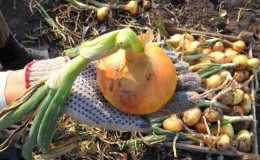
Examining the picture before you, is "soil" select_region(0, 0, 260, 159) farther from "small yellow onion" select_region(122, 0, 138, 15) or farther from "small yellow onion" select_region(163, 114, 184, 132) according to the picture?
"small yellow onion" select_region(163, 114, 184, 132)

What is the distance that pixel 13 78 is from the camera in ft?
5.27

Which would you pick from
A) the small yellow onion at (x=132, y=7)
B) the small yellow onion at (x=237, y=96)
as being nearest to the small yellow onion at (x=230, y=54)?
the small yellow onion at (x=237, y=96)

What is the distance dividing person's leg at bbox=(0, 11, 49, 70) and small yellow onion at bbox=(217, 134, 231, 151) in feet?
3.68

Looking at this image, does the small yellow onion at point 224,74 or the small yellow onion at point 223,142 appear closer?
the small yellow onion at point 223,142

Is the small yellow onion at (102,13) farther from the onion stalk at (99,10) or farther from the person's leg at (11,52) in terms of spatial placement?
the person's leg at (11,52)

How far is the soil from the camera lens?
2602 millimetres

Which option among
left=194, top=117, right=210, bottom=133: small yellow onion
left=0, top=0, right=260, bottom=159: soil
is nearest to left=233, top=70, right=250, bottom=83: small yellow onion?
left=0, top=0, right=260, bottom=159: soil

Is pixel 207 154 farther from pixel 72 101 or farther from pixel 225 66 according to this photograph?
pixel 72 101

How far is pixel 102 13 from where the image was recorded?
260 centimetres

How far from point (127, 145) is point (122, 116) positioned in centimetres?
71

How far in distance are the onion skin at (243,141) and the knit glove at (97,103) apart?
0.73 m

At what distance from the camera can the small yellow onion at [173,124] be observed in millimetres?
2172

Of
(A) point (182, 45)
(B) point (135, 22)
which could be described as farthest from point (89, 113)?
(B) point (135, 22)

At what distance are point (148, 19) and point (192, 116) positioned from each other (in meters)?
0.79
